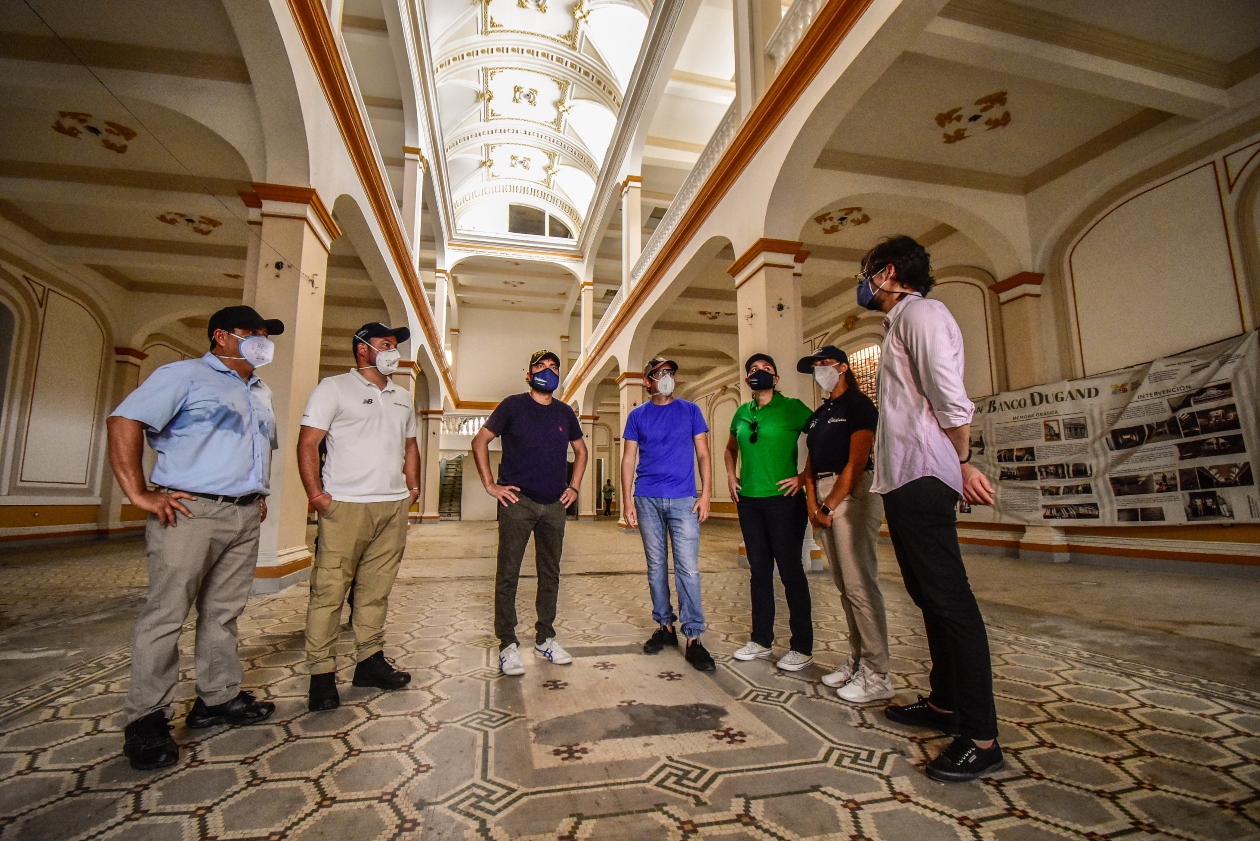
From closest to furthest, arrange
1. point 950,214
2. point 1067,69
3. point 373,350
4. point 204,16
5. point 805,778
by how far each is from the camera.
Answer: point 805,778, point 373,350, point 204,16, point 1067,69, point 950,214

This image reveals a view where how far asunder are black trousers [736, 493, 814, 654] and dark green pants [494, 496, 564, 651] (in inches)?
40.1

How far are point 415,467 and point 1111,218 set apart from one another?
330 inches

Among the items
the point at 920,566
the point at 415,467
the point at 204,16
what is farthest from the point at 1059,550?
the point at 204,16

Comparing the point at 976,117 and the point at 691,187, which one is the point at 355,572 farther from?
the point at 691,187

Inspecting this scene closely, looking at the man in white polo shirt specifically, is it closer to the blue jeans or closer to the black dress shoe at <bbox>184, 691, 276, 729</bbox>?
the black dress shoe at <bbox>184, 691, 276, 729</bbox>

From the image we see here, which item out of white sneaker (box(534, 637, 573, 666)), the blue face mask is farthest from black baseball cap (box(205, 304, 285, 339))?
white sneaker (box(534, 637, 573, 666))

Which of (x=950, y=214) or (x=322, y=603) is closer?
(x=322, y=603)

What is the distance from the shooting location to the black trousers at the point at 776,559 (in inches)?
111

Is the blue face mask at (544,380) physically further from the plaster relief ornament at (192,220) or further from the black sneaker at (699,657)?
the plaster relief ornament at (192,220)

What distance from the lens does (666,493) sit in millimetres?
3084

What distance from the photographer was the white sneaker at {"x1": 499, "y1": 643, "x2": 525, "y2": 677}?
2.72m

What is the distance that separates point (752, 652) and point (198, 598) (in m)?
2.52

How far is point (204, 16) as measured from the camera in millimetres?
4418

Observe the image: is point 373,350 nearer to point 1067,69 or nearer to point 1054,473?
point 1067,69
